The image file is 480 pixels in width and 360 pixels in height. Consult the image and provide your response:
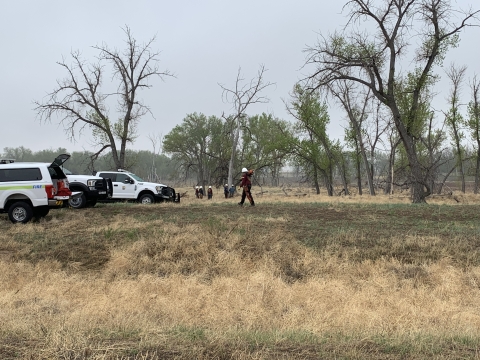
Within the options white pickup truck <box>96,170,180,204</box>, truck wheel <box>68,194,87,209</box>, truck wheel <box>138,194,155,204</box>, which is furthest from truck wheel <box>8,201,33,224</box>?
truck wheel <box>138,194,155,204</box>

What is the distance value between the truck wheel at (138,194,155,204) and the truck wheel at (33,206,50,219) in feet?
21.4

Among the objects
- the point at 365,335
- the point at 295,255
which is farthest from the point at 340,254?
the point at 365,335

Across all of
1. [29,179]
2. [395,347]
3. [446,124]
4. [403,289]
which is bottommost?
[403,289]

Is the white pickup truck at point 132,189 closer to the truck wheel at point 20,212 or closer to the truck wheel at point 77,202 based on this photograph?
the truck wheel at point 77,202

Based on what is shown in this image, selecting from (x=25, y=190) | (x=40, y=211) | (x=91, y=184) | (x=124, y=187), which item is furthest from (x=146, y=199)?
(x=25, y=190)

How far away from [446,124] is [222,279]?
3836 centimetres

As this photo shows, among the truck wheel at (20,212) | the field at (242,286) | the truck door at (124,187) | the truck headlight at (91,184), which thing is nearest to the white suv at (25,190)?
the truck wheel at (20,212)

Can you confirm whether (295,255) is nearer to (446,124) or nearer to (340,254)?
(340,254)

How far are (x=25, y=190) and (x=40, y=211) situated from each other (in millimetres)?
1040

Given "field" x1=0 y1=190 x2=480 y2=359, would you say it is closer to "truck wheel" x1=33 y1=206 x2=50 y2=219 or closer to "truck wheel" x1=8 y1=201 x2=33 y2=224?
"truck wheel" x1=8 y1=201 x2=33 y2=224

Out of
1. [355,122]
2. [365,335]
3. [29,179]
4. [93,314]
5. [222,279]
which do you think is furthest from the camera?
[355,122]

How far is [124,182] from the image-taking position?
1944 cm

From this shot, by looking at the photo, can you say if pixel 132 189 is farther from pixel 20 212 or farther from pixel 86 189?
pixel 20 212

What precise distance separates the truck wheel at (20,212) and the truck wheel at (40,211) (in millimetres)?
271
